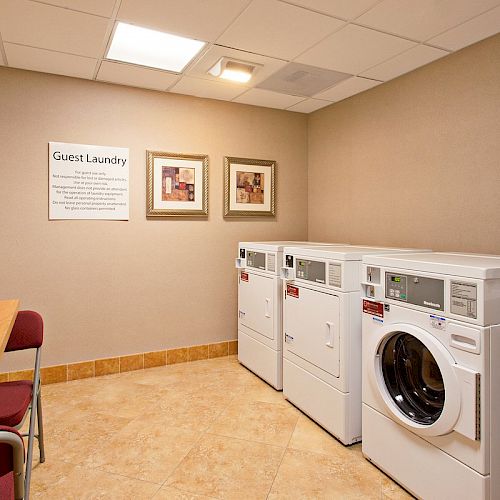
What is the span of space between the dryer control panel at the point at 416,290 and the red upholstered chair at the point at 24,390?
1800 millimetres

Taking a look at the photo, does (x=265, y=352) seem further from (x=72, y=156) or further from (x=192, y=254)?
(x=72, y=156)

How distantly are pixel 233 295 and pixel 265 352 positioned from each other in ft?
2.93

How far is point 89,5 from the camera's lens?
220 centimetres

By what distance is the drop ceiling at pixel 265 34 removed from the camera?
222cm

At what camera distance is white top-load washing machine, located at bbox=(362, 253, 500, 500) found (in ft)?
5.25

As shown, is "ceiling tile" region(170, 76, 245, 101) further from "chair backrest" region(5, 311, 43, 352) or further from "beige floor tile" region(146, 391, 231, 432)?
"beige floor tile" region(146, 391, 231, 432)

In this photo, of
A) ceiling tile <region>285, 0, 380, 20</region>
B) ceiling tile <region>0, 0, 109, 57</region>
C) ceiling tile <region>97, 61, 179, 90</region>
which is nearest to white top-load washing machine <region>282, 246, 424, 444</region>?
ceiling tile <region>285, 0, 380, 20</region>

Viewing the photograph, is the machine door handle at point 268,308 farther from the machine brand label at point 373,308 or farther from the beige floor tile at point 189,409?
the machine brand label at point 373,308

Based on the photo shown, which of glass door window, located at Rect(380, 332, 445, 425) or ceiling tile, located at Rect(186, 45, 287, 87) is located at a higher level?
ceiling tile, located at Rect(186, 45, 287, 87)

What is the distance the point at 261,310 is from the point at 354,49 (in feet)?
6.81

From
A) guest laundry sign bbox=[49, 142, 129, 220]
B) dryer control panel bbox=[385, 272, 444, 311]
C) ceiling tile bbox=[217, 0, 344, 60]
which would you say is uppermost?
ceiling tile bbox=[217, 0, 344, 60]

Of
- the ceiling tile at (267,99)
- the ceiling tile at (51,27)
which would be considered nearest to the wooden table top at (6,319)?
the ceiling tile at (51,27)

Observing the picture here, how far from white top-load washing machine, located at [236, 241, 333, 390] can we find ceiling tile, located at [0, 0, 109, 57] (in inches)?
74.3

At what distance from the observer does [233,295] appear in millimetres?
4055
